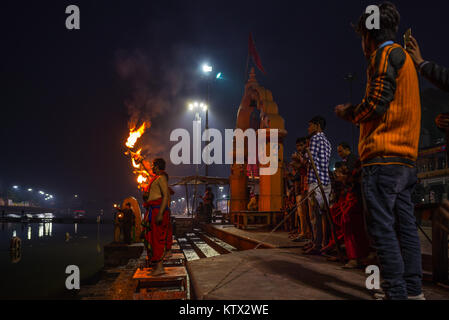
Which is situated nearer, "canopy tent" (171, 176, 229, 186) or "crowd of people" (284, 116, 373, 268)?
"crowd of people" (284, 116, 373, 268)

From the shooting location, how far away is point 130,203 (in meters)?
11.5

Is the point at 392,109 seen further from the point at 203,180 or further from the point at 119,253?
the point at 203,180

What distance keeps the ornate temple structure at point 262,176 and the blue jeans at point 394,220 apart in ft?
36.4

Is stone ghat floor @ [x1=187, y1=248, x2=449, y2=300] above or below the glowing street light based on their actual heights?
below

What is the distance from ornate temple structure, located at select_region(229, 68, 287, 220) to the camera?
44.4 ft

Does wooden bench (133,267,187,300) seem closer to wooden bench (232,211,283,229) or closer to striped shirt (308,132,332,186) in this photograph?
striped shirt (308,132,332,186)

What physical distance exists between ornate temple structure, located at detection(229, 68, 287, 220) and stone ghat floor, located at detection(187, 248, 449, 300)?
366 inches

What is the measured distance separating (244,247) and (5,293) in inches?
529

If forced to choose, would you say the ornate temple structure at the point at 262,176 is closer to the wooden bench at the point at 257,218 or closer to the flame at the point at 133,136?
the wooden bench at the point at 257,218

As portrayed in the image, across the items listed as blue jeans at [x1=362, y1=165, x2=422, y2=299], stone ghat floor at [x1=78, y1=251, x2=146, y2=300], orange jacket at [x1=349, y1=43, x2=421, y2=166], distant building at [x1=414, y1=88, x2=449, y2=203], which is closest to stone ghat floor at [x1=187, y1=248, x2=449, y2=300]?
blue jeans at [x1=362, y1=165, x2=422, y2=299]

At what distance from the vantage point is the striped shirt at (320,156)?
5002mm

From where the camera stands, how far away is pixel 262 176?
45.8ft

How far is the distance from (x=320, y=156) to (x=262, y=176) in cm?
892

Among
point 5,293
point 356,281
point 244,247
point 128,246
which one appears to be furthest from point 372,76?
point 5,293
